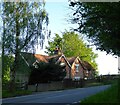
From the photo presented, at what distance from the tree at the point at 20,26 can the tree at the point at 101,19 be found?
30.1m

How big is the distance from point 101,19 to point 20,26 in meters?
33.0

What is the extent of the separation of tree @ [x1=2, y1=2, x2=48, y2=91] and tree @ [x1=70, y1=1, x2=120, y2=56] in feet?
98.8

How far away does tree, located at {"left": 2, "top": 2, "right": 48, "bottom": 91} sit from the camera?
43406 millimetres

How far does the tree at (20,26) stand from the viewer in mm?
43406

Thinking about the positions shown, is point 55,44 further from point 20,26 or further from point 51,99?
point 51,99

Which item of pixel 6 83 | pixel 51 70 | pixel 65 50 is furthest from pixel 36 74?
pixel 65 50

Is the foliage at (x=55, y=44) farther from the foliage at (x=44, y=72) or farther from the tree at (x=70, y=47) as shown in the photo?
the foliage at (x=44, y=72)

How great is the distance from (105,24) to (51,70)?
46.6 m

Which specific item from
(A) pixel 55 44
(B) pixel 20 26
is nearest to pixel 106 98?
(B) pixel 20 26

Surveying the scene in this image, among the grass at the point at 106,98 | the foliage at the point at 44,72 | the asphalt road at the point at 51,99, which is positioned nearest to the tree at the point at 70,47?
the foliage at the point at 44,72

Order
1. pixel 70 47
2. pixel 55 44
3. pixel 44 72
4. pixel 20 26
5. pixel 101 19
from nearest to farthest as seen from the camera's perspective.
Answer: pixel 101 19 → pixel 20 26 → pixel 44 72 → pixel 70 47 → pixel 55 44

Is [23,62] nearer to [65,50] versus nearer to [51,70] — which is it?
[51,70]

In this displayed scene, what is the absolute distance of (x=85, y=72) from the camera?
100000mm

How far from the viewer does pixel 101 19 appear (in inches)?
470
